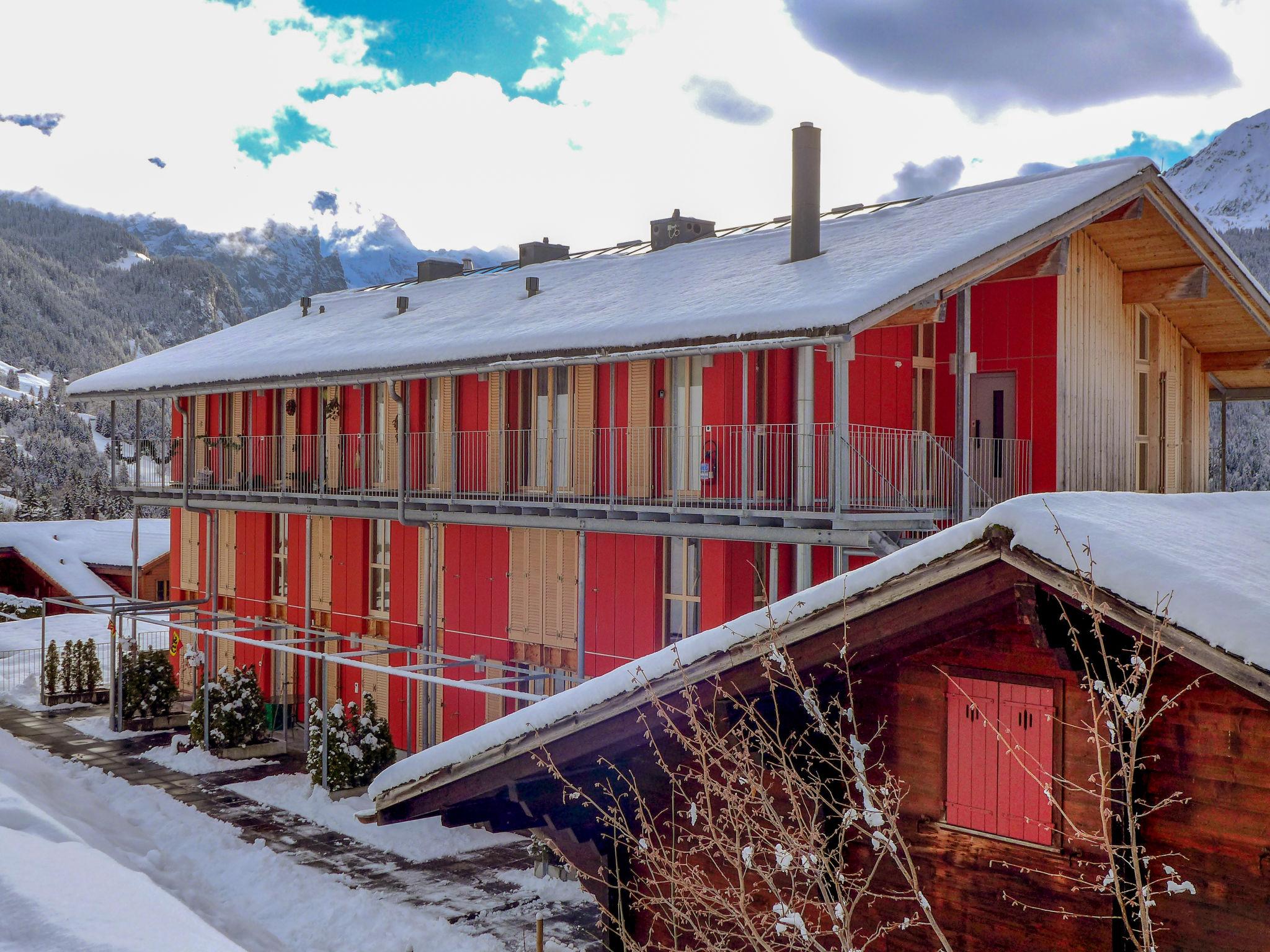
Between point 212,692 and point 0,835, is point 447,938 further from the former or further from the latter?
point 212,692

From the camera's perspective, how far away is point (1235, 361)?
22.0m

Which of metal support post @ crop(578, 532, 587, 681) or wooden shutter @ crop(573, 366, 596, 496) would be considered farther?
wooden shutter @ crop(573, 366, 596, 496)

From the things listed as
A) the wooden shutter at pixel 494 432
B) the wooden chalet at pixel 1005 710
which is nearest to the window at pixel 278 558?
the wooden shutter at pixel 494 432

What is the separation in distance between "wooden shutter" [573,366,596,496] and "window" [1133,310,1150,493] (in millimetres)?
9088

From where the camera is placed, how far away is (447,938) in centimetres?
1370

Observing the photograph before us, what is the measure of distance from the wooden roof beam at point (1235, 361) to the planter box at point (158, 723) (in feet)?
72.1

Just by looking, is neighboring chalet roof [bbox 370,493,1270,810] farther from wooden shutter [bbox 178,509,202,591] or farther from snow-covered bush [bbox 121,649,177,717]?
wooden shutter [bbox 178,509,202,591]

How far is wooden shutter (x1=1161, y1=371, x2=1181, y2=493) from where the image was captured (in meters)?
20.8

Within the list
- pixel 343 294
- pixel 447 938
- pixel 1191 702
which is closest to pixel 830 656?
pixel 1191 702

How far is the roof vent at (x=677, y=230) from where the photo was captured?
23844 millimetres

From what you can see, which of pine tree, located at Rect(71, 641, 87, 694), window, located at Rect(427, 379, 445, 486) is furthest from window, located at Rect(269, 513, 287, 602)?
pine tree, located at Rect(71, 641, 87, 694)

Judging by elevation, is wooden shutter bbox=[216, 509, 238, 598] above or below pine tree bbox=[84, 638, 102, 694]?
above

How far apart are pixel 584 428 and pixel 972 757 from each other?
12.2 metres

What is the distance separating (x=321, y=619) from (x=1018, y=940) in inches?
773
